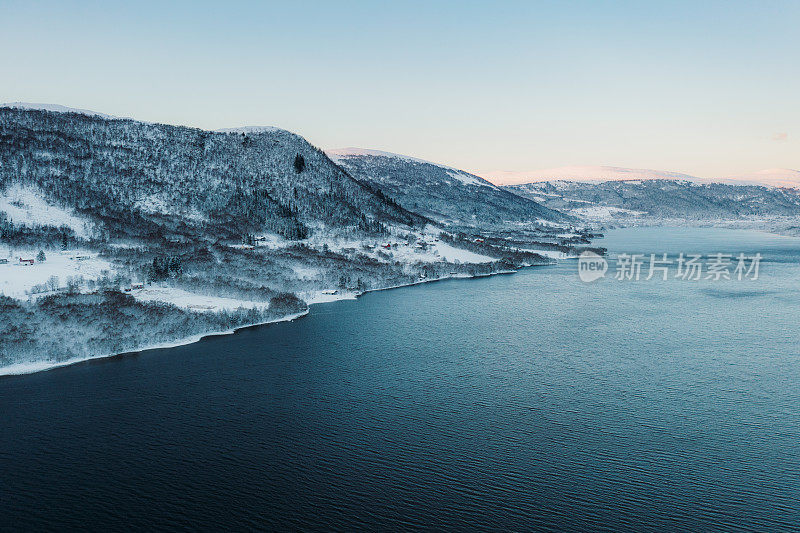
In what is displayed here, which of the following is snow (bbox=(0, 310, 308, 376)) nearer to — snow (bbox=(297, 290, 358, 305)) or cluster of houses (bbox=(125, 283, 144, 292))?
cluster of houses (bbox=(125, 283, 144, 292))

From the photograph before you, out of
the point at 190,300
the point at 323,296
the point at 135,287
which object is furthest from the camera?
the point at 323,296

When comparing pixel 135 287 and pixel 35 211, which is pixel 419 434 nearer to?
pixel 135 287

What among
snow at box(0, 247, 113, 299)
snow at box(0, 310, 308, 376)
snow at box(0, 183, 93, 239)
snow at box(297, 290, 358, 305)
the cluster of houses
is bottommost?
snow at box(0, 310, 308, 376)

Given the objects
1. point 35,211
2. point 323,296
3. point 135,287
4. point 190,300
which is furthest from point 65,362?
point 35,211

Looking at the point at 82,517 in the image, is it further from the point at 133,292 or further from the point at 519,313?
the point at 519,313

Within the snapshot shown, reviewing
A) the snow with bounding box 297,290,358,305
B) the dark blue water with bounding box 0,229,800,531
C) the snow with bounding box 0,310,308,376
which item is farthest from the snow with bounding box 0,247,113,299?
the snow with bounding box 297,290,358,305

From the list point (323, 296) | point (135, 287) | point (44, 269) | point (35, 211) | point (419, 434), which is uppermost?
point (35, 211)

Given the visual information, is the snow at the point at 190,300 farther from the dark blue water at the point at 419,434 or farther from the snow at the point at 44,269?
the dark blue water at the point at 419,434

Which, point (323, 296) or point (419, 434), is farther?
point (323, 296)
